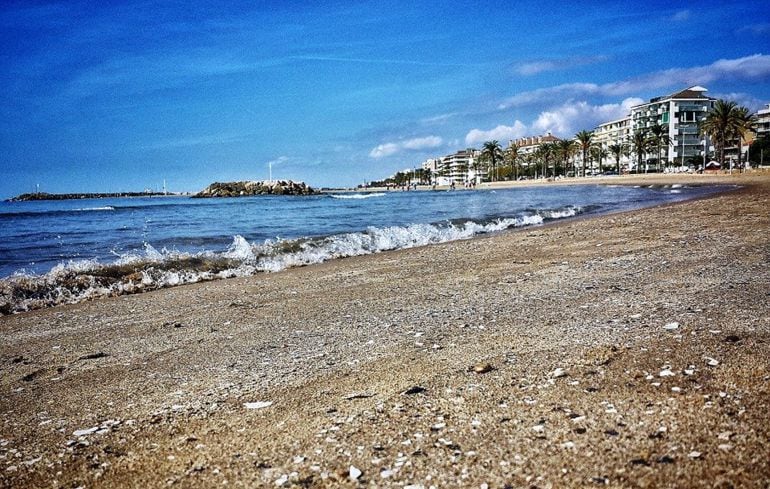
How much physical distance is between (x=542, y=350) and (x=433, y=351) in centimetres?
84

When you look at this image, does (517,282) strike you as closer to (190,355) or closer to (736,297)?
(736,297)

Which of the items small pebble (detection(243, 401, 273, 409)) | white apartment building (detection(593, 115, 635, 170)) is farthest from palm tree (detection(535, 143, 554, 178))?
small pebble (detection(243, 401, 273, 409))

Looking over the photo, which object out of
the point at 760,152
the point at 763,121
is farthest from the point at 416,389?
the point at 763,121

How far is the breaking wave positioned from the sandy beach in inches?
81.7

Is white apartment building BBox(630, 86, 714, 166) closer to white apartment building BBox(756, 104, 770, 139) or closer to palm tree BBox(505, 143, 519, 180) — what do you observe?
white apartment building BBox(756, 104, 770, 139)

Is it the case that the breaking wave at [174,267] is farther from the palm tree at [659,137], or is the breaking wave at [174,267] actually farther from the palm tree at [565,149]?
the palm tree at [565,149]

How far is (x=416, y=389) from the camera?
3131mm

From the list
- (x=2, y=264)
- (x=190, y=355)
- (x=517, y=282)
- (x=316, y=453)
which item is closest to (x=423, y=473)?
(x=316, y=453)

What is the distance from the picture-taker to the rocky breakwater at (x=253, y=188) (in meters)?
170

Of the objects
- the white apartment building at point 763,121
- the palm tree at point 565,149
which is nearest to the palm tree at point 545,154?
the palm tree at point 565,149

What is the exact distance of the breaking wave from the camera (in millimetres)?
8555

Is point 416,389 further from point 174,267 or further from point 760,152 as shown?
point 760,152

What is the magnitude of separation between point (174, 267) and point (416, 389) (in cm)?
899

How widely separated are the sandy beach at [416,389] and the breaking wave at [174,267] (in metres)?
2.07
